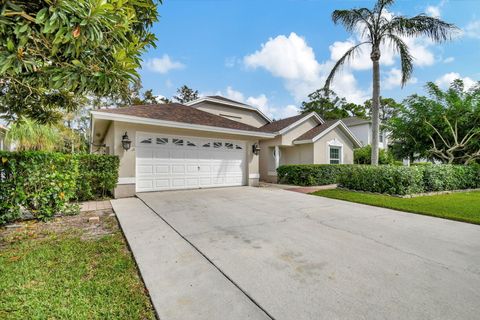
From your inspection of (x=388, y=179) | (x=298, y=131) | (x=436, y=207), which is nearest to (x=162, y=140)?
(x=388, y=179)

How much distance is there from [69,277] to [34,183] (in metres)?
3.85

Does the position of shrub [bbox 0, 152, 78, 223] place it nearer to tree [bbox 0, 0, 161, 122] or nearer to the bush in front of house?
tree [bbox 0, 0, 161, 122]

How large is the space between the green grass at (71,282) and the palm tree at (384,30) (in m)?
12.1

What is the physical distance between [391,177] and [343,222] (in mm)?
5205

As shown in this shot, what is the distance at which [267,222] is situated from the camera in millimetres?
5129

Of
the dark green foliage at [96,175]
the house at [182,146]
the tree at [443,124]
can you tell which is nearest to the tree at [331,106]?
the tree at [443,124]

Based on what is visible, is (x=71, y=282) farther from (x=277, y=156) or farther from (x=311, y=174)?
A: (x=277, y=156)

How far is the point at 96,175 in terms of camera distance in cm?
796

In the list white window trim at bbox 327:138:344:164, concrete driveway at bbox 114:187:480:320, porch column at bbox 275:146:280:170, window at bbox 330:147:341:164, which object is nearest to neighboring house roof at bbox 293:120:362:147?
white window trim at bbox 327:138:344:164

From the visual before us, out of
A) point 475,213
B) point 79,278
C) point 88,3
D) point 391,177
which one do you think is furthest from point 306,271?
Result: point 391,177

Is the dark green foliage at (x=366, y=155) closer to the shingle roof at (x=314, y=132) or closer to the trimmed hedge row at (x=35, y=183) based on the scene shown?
the shingle roof at (x=314, y=132)

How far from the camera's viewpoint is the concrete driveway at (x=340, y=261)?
2.17 metres

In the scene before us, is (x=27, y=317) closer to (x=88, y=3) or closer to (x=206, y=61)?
(x=88, y=3)

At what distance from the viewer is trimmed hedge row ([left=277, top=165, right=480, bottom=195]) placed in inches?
347
